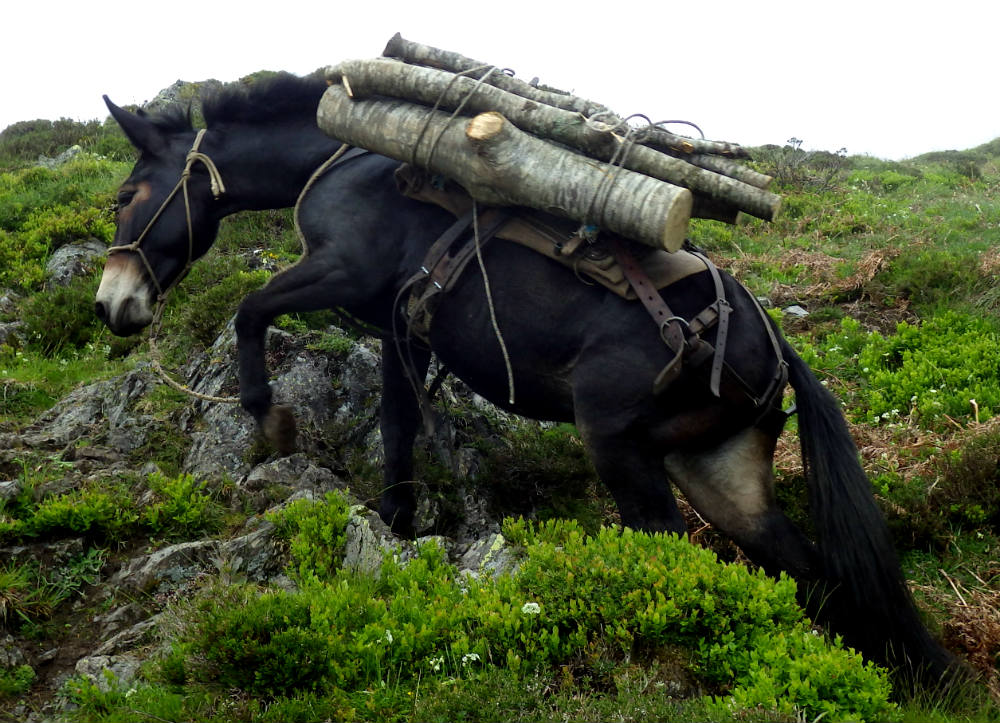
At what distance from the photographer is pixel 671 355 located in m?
4.37

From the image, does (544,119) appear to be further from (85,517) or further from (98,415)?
(98,415)

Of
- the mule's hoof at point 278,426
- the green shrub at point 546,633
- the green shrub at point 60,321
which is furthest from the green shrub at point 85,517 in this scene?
Answer: the green shrub at point 60,321

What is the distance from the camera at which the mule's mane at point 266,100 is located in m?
5.75

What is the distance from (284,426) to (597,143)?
272 cm

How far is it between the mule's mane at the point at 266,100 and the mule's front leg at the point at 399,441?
1960mm

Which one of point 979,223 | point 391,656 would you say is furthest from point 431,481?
point 979,223

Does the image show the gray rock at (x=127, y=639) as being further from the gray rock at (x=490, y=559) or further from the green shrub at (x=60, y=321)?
the green shrub at (x=60, y=321)

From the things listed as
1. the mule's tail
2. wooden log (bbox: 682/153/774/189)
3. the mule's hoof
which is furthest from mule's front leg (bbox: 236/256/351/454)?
the mule's tail

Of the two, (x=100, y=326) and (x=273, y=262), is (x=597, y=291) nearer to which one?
(x=273, y=262)

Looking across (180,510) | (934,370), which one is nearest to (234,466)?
(180,510)

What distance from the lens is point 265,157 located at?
571cm

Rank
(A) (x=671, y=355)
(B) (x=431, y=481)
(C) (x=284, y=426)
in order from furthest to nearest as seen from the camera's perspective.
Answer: (B) (x=431, y=481) < (C) (x=284, y=426) < (A) (x=671, y=355)

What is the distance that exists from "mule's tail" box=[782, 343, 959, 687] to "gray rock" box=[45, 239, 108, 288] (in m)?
10.1

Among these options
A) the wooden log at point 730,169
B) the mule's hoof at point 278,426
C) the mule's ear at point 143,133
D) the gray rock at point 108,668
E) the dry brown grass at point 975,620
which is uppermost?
the wooden log at point 730,169
